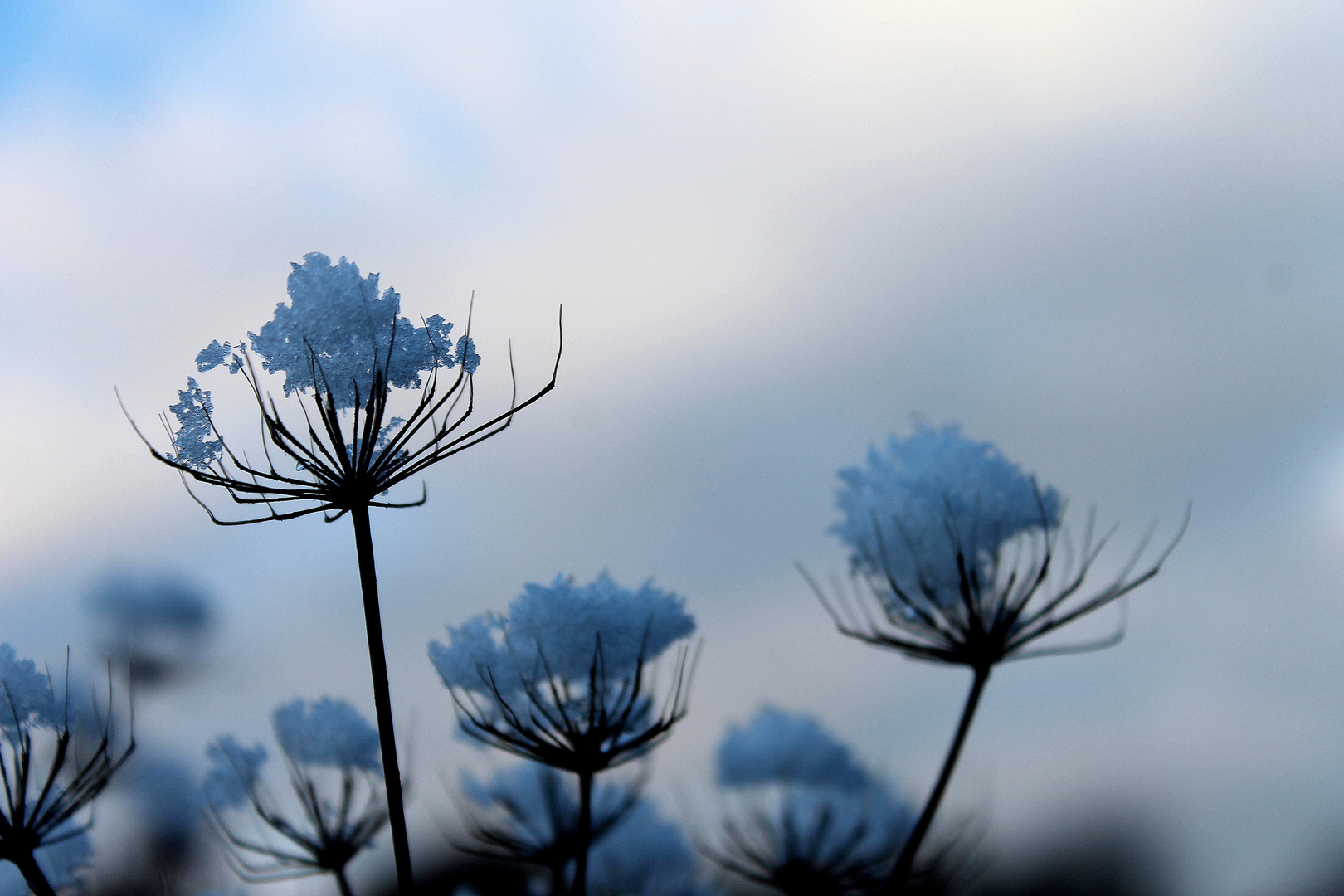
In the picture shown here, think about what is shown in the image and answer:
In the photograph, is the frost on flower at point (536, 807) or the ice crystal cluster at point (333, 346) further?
the frost on flower at point (536, 807)

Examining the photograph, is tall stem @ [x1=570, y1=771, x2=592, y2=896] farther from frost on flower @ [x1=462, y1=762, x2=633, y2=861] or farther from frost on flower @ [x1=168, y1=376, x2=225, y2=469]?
frost on flower @ [x1=168, y1=376, x2=225, y2=469]

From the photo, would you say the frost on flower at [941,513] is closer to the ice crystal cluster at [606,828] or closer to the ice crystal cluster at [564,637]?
the ice crystal cluster at [564,637]

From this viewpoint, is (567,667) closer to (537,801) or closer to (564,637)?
(564,637)

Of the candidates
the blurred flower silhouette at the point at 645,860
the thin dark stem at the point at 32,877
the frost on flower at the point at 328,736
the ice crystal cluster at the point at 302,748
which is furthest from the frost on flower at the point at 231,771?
the blurred flower silhouette at the point at 645,860

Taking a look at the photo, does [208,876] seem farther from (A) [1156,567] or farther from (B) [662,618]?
(A) [1156,567]

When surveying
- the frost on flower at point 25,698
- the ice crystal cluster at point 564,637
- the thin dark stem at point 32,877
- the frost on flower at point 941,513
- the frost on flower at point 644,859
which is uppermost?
the frost on flower at point 941,513

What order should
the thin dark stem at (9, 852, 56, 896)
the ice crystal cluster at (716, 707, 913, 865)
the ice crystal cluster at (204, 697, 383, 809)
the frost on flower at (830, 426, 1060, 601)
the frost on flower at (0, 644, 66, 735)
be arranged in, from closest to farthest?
the thin dark stem at (9, 852, 56, 896)
the frost on flower at (0, 644, 66, 735)
the frost on flower at (830, 426, 1060, 601)
the ice crystal cluster at (204, 697, 383, 809)
the ice crystal cluster at (716, 707, 913, 865)

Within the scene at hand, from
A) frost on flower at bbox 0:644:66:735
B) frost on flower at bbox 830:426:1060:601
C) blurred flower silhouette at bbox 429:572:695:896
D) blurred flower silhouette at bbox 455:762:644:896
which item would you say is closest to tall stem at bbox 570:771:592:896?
blurred flower silhouette at bbox 429:572:695:896

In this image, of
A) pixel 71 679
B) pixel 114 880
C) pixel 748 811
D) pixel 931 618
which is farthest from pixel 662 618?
pixel 114 880
